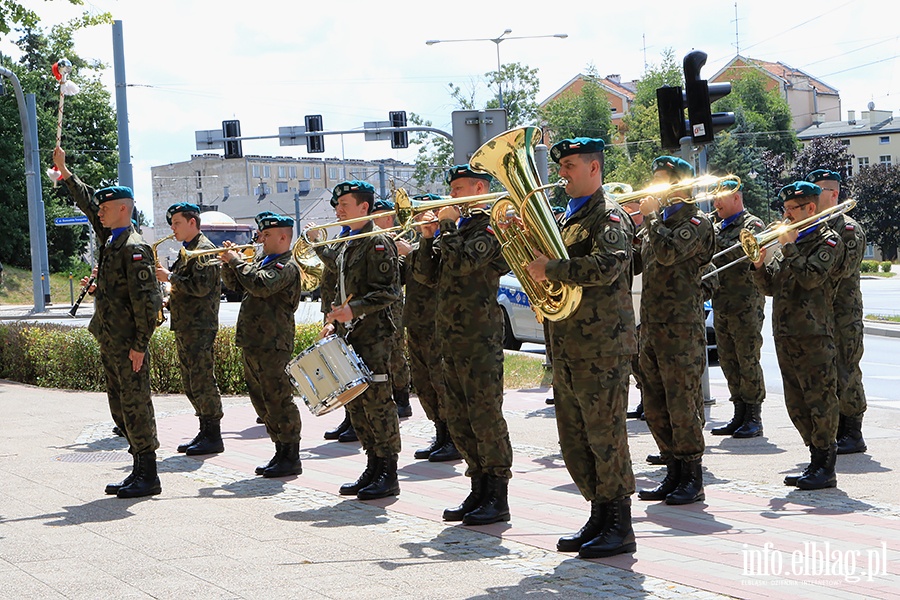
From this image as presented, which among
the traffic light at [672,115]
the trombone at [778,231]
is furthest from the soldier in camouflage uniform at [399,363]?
the trombone at [778,231]

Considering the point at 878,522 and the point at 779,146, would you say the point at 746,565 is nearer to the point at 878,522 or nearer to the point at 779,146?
the point at 878,522

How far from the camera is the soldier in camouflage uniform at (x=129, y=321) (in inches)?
317

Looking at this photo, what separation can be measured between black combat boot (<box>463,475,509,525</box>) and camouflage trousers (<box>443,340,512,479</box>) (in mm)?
55

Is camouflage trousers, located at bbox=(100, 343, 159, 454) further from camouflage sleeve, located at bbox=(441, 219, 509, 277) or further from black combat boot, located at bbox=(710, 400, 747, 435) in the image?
black combat boot, located at bbox=(710, 400, 747, 435)

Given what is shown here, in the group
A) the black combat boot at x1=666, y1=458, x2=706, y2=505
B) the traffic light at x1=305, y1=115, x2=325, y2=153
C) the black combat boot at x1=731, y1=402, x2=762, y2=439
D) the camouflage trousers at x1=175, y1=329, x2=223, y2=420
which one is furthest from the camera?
the traffic light at x1=305, y1=115, x2=325, y2=153

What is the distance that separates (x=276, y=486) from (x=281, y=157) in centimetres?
→ 12862

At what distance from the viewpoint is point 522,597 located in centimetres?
536

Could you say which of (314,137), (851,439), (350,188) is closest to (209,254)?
(350,188)

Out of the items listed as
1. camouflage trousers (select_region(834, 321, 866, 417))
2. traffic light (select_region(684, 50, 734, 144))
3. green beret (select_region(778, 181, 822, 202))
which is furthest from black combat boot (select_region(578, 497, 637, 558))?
traffic light (select_region(684, 50, 734, 144))

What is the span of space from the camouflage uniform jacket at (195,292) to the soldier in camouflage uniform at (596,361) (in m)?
4.55

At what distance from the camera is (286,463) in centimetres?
896

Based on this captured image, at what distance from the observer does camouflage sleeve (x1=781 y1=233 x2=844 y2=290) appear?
7734 millimetres

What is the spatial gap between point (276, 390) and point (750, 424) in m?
4.07

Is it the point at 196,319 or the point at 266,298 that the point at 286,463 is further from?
the point at 196,319
